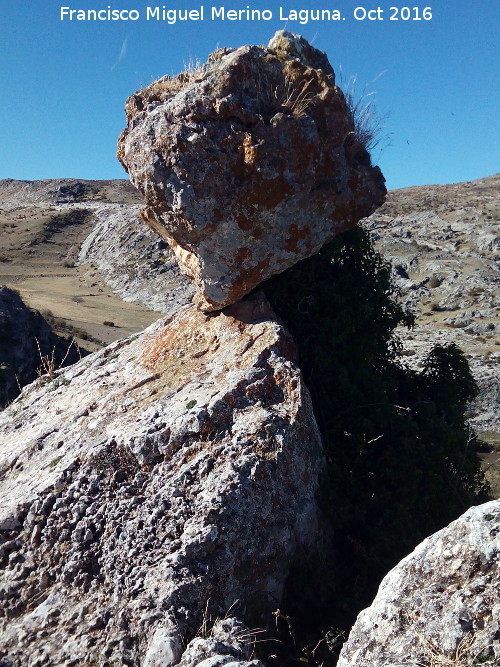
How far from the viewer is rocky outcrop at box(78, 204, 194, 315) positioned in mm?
42559

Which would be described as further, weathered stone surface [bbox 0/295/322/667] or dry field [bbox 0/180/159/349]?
dry field [bbox 0/180/159/349]

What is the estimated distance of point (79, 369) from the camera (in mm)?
8070

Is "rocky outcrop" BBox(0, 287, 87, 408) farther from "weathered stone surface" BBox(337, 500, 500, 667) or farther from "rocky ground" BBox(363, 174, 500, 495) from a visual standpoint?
"weathered stone surface" BBox(337, 500, 500, 667)

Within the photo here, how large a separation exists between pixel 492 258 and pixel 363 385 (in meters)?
38.5

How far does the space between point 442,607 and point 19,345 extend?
1792 centimetres

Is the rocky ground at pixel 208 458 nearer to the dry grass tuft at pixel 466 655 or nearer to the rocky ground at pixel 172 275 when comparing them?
the dry grass tuft at pixel 466 655

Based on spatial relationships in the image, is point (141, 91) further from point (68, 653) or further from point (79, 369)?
point (68, 653)

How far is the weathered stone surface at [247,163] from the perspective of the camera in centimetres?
596

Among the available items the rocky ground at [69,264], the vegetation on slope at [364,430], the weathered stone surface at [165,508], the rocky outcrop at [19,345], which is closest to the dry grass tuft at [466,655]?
the weathered stone surface at [165,508]

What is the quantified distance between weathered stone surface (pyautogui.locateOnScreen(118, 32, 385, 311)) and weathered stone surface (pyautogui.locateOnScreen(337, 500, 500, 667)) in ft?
12.3

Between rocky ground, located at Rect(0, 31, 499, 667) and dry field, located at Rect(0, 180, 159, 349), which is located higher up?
dry field, located at Rect(0, 180, 159, 349)

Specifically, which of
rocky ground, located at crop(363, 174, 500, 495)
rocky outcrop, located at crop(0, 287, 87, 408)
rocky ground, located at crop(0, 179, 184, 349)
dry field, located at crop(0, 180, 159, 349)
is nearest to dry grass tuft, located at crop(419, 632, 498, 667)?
rocky ground, located at crop(363, 174, 500, 495)

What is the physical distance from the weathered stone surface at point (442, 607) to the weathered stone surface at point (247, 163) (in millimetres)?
3759

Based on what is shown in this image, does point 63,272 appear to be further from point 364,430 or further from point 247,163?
point 364,430
